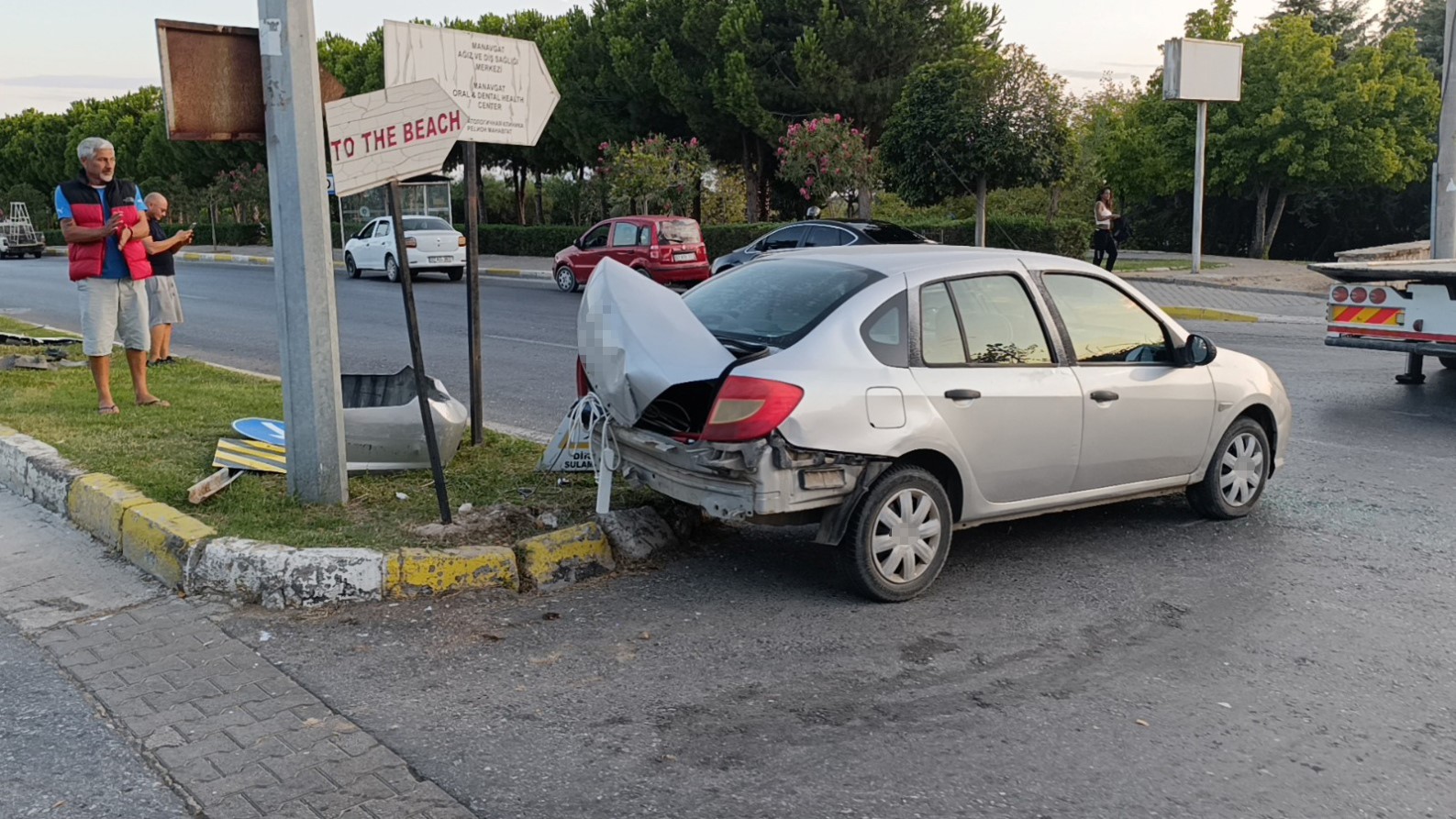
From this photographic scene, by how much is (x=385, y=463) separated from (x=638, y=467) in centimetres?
191

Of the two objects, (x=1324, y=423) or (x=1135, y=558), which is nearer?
(x=1135, y=558)

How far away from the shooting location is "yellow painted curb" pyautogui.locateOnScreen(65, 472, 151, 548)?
591 cm

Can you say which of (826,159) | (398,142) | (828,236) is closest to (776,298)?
(398,142)

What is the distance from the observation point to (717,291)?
241 inches

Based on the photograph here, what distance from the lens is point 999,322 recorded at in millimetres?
5711

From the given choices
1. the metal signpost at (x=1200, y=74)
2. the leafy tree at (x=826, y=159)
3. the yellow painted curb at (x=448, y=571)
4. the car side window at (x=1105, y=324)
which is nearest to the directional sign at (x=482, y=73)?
the yellow painted curb at (x=448, y=571)

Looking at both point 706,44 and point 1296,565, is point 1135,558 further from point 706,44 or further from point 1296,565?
point 706,44

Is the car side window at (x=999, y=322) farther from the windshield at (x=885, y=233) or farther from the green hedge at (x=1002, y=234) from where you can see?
the green hedge at (x=1002, y=234)

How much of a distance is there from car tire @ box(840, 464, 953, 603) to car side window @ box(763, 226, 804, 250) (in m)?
15.4

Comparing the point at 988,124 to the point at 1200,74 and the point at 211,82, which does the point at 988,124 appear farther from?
the point at 211,82

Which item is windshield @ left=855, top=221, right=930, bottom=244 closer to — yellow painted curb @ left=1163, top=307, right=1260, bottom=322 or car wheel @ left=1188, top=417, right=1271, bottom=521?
yellow painted curb @ left=1163, top=307, right=1260, bottom=322

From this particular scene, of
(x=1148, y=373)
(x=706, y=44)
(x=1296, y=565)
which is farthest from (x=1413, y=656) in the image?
(x=706, y=44)

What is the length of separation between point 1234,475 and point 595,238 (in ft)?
64.4

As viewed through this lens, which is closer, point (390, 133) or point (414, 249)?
point (390, 133)
